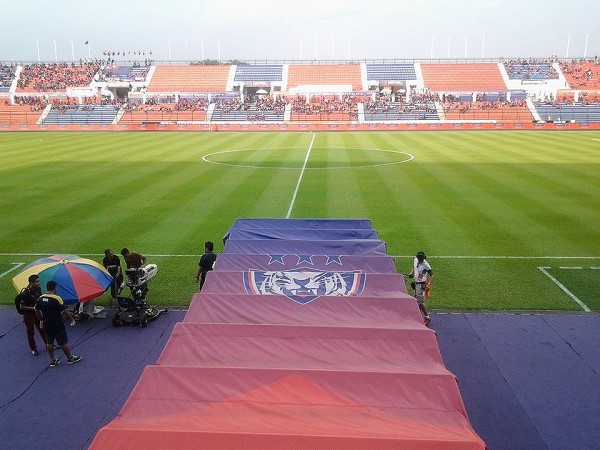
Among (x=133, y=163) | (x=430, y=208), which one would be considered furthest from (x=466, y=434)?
(x=133, y=163)

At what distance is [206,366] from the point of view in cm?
641

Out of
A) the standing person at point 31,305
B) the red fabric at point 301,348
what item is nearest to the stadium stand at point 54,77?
the standing person at point 31,305

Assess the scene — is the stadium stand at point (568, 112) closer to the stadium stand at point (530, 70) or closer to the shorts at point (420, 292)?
the stadium stand at point (530, 70)

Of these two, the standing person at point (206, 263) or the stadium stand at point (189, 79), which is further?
the stadium stand at point (189, 79)

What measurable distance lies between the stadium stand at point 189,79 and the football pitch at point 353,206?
4751 cm

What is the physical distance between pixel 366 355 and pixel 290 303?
1913mm

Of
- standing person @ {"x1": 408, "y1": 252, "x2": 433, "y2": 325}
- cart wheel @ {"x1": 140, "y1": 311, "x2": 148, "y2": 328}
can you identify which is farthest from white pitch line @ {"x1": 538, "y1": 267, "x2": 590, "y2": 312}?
cart wheel @ {"x1": 140, "y1": 311, "x2": 148, "y2": 328}

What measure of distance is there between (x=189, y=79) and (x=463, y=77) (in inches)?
1691

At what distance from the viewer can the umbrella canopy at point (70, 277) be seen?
10.3 m

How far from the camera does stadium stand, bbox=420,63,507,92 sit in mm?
80938

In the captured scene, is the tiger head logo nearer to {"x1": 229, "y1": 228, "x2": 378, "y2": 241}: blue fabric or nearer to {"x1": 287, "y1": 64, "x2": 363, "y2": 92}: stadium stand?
{"x1": 229, "y1": 228, "x2": 378, "y2": 241}: blue fabric

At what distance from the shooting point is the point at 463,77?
8469 centimetres

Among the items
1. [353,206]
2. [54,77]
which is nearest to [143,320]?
[353,206]

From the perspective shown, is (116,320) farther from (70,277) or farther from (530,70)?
(530,70)
